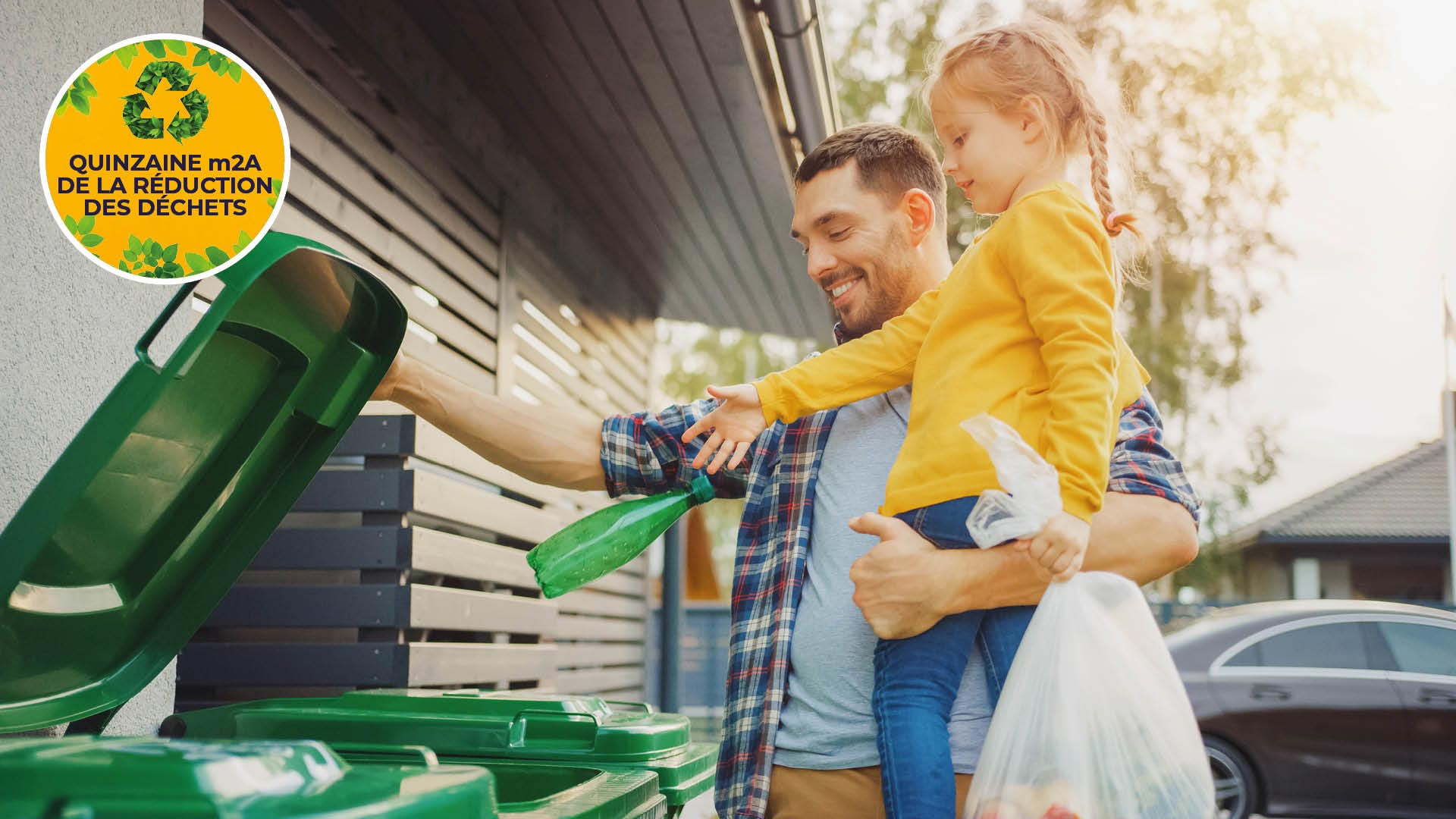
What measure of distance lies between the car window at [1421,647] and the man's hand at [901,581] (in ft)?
23.3

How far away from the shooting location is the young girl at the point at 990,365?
1641 mm

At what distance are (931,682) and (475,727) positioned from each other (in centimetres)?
84

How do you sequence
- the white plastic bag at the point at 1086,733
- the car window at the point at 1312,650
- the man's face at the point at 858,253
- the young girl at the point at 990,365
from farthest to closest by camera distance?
the car window at the point at 1312,650, the man's face at the point at 858,253, the young girl at the point at 990,365, the white plastic bag at the point at 1086,733

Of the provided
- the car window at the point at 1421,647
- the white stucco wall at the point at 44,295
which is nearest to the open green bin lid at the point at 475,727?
the white stucco wall at the point at 44,295

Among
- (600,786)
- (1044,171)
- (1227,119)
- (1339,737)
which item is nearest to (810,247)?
(1044,171)

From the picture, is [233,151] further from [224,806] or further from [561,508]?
[561,508]

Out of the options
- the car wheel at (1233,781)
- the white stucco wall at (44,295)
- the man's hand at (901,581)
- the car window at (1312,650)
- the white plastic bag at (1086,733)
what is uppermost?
the white stucco wall at (44,295)

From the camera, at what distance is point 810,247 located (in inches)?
91.2

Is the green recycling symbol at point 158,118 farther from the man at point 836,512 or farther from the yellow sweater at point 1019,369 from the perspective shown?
the yellow sweater at point 1019,369

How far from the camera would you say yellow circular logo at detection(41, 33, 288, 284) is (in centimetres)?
218

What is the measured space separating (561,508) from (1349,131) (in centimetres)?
1457

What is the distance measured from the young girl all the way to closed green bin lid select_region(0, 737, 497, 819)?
83 cm

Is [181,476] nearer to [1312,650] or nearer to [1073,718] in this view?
[1073,718]

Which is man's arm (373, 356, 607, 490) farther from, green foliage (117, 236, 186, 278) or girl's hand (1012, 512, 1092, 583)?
girl's hand (1012, 512, 1092, 583)
